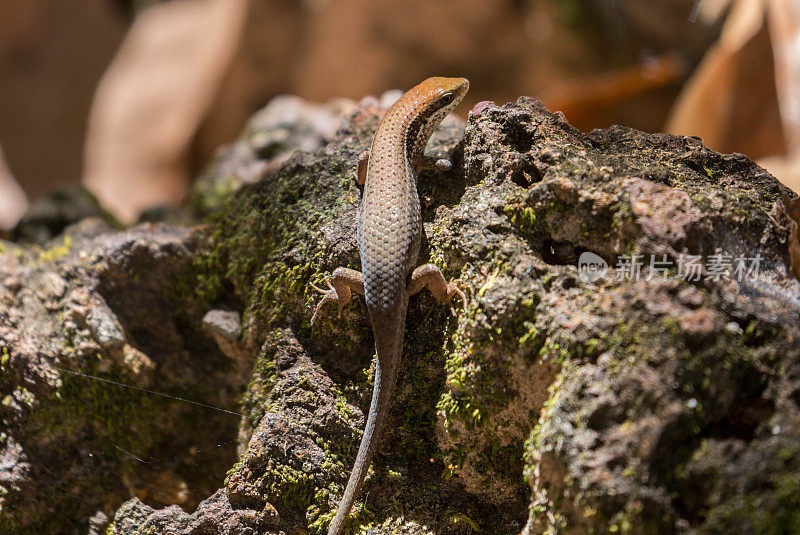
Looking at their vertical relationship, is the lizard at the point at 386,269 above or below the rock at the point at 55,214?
below

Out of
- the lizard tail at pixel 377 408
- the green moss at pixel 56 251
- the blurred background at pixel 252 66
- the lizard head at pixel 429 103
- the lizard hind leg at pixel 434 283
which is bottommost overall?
the lizard tail at pixel 377 408

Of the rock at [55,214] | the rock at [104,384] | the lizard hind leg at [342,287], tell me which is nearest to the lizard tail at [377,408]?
the lizard hind leg at [342,287]

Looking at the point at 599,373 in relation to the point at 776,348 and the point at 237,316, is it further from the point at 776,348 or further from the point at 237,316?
the point at 237,316

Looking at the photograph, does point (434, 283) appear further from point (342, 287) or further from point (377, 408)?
point (377, 408)

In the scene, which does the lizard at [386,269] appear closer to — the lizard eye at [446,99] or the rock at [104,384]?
the lizard eye at [446,99]

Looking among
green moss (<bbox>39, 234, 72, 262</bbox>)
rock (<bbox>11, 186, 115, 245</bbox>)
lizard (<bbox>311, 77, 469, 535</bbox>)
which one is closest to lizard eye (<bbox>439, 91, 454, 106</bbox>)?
lizard (<bbox>311, 77, 469, 535</bbox>)

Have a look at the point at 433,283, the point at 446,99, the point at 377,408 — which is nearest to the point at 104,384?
the point at 377,408

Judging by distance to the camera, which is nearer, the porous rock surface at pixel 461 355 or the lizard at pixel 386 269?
the porous rock surface at pixel 461 355
